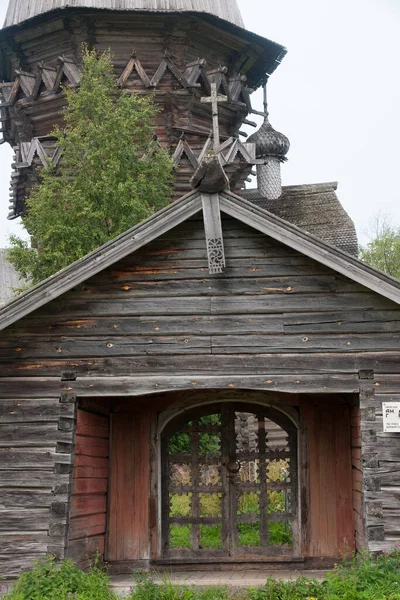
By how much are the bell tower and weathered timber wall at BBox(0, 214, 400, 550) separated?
9.85 metres

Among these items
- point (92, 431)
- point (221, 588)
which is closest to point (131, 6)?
point (92, 431)

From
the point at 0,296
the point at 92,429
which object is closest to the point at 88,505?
the point at 92,429

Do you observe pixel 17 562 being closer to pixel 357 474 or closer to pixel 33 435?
pixel 33 435

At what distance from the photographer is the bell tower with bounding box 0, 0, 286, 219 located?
19641mm

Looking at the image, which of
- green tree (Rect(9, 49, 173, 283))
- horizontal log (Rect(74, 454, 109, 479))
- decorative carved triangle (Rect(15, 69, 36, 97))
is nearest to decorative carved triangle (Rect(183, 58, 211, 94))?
green tree (Rect(9, 49, 173, 283))

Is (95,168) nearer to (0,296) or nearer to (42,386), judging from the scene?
(42,386)

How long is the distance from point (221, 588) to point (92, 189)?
8.77 metres

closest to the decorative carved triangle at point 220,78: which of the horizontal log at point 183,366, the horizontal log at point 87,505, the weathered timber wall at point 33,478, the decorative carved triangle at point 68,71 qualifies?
the decorative carved triangle at point 68,71

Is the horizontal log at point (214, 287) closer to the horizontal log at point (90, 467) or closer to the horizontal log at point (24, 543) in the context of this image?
the horizontal log at point (90, 467)

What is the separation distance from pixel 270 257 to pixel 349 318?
3.98 feet

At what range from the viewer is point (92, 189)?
52.3 ft

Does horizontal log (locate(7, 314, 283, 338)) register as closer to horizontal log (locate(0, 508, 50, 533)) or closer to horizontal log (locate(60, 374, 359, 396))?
horizontal log (locate(60, 374, 359, 396))

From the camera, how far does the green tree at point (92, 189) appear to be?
15828mm

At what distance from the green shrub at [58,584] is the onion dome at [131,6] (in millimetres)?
14088
